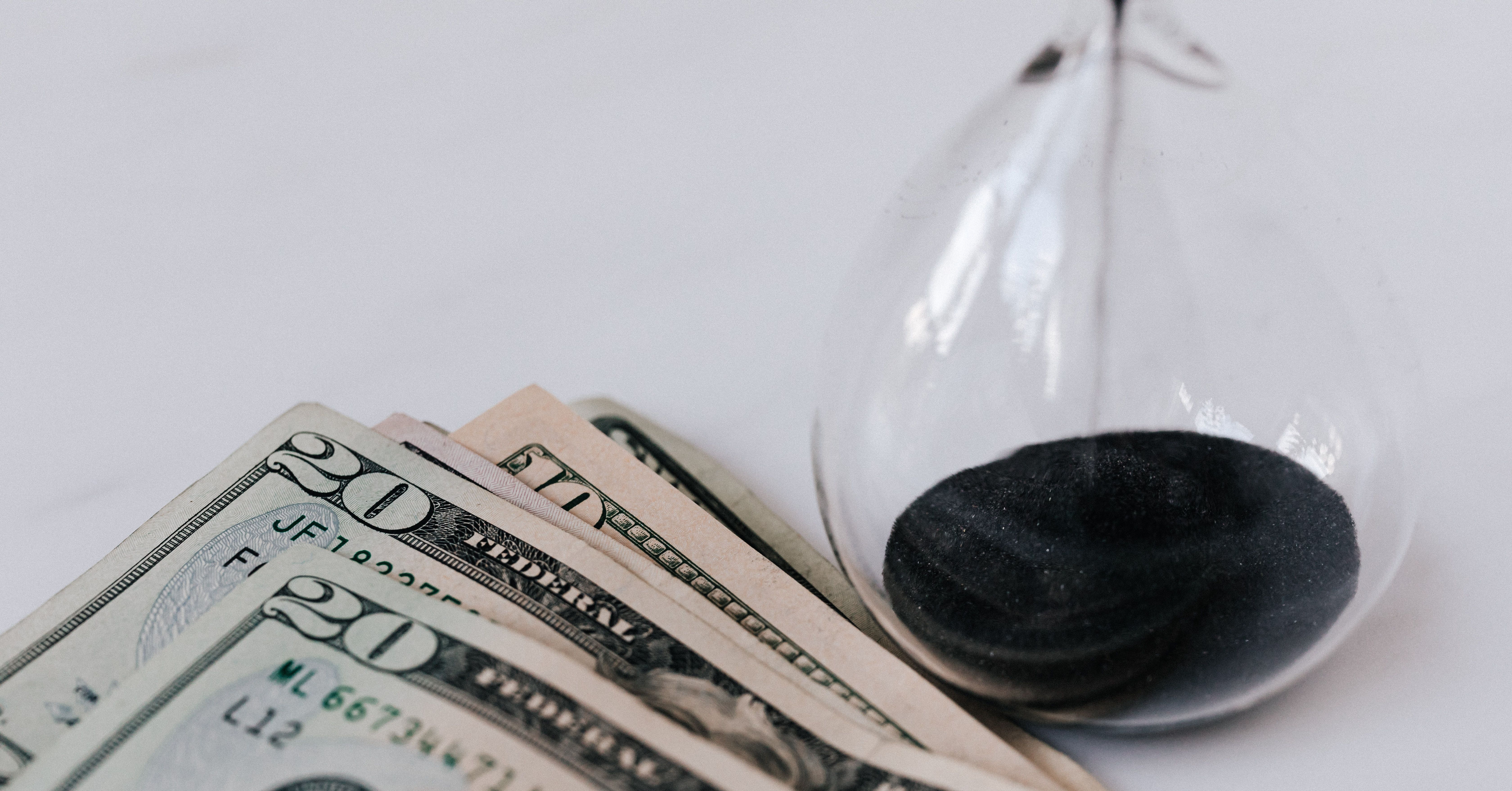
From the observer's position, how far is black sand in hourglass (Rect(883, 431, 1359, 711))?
1.53ft

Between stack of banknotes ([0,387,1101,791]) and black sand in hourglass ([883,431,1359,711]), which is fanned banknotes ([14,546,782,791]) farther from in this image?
black sand in hourglass ([883,431,1359,711])

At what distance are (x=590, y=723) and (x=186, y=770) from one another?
131mm

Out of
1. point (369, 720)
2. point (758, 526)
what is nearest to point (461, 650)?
point (369, 720)

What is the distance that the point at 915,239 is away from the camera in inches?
19.6

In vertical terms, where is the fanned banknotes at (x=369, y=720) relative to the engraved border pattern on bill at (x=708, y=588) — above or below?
below

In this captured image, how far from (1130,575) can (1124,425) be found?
0.10 m

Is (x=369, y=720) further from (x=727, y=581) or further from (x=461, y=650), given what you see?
(x=727, y=581)

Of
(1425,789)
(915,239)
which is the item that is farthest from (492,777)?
(1425,789)

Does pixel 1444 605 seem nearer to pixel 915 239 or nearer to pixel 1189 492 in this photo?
pixel 1189 492

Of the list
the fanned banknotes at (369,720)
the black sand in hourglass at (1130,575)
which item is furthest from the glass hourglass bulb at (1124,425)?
the fanned banknotes at (369,720)

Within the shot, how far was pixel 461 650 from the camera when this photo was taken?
467mm

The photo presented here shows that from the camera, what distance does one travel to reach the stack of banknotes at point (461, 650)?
0.44m

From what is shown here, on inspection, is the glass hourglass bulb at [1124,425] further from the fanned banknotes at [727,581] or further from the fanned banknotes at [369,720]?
the fanned banknotes at [369,720]

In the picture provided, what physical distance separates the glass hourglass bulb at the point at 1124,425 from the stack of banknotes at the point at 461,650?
44 millimetres
